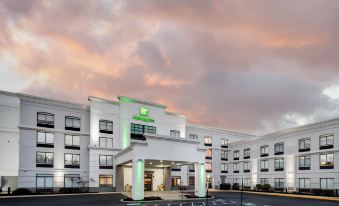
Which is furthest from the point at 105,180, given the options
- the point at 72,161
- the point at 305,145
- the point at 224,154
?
the point at 305,145

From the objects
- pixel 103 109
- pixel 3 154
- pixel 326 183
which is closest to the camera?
pixel 326 183

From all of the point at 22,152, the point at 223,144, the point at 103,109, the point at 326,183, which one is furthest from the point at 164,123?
the point at 326,183

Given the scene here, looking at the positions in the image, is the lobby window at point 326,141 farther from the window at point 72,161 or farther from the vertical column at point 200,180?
the window at point 72,161

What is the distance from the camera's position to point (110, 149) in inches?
2121

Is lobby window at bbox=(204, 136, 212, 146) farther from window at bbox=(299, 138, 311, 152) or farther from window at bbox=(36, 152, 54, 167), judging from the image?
window at bbox=(36, 152, 54, 167)

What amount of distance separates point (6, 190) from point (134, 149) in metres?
25.1

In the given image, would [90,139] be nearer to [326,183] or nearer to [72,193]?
[72,193]

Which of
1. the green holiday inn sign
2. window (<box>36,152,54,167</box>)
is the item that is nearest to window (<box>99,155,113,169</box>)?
window (<box>36,152,54,167</box>)

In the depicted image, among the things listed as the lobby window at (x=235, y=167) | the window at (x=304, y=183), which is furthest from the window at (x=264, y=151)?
the window at (x=304, y=183)

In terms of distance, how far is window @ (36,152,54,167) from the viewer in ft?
161

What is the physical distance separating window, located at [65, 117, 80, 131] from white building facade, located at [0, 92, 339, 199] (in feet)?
0.55

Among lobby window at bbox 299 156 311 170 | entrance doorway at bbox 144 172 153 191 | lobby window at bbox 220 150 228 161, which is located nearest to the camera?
lobby window at bbox 299 156 311 170

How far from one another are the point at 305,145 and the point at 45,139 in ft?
142

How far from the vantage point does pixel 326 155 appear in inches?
1869
